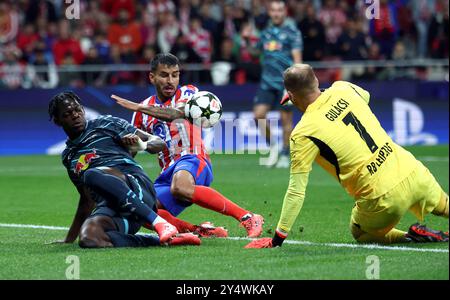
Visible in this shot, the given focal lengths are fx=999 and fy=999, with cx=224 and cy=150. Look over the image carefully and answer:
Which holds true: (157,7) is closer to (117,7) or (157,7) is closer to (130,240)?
(117,7)

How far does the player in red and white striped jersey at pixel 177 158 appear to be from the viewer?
30.8ft

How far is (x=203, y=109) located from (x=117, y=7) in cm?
1511

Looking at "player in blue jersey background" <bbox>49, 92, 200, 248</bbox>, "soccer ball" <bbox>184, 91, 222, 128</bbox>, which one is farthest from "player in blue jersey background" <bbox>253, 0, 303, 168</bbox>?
"player in blue jersey background" <bbox>49, 92, 200, 248</bbox>

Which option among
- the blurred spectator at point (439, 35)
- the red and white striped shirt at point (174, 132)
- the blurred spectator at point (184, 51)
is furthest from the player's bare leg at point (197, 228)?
the blurred spectator at point (439, 35)

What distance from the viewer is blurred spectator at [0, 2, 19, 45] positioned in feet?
73.8

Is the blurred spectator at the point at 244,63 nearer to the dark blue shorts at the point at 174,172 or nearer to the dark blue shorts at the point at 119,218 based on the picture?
the dark blue shorts at the point at 174,172

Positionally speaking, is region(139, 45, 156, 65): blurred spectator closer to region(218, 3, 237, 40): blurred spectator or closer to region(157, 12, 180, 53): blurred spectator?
region(157, 12, 180, 53): blurred spectator

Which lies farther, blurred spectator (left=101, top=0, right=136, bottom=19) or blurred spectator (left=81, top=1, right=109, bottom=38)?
blurred spectator (left=101, top=0, right=136, bottom=19)

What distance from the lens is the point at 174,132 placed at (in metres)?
9.97

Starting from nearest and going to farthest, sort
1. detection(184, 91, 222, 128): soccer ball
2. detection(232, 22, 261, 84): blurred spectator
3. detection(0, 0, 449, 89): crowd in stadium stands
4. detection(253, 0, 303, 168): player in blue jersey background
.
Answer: detection(184, 91, 222, 128): soccer ball
detection(253, 0, 303, 168): player in blue jersey background
detection(0, 0, 449, 89): crowd in stadium stands
detection(232, 22, 261, 84): blurred spectator

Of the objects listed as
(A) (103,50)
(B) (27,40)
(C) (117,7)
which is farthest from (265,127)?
(C) (117,7)

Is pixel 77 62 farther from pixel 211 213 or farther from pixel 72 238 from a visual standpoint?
pixel 72 238

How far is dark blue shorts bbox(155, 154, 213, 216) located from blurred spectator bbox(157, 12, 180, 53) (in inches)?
517

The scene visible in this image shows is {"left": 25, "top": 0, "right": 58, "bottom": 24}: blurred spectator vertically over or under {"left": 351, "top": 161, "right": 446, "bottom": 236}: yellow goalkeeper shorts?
over
